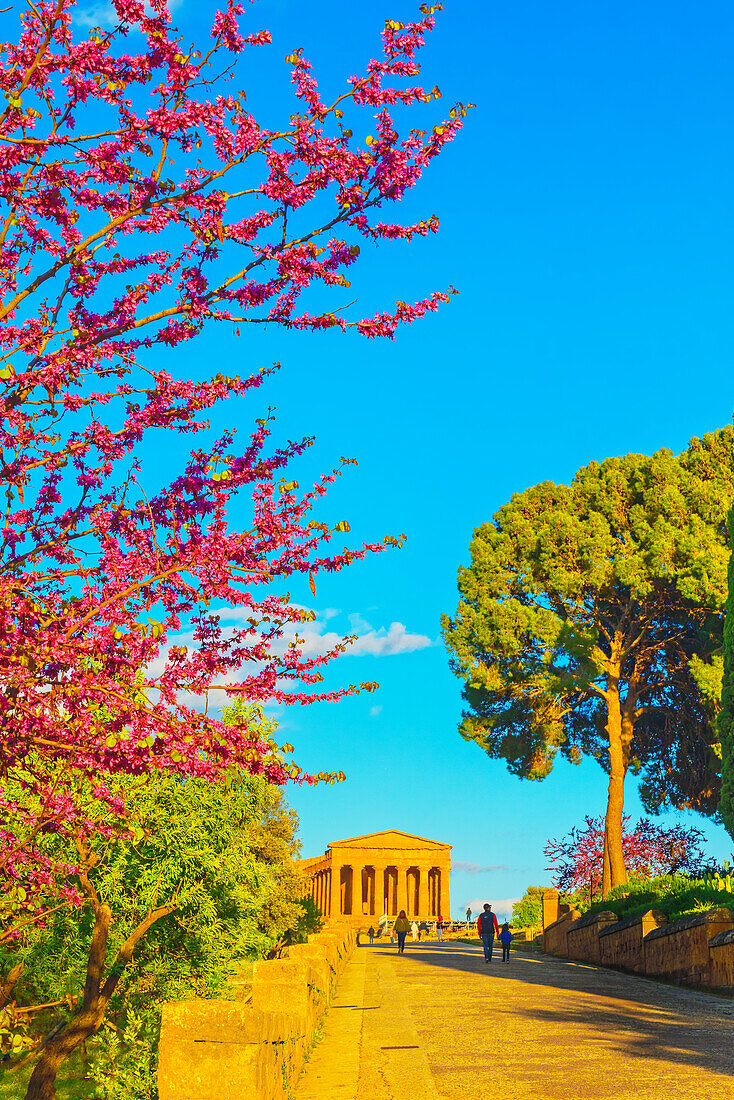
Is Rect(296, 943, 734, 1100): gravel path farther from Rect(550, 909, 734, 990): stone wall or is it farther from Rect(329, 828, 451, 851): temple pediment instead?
Rect(329, 828, 451, 851): temple pediment

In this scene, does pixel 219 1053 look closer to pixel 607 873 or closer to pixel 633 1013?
pixel 633 1013

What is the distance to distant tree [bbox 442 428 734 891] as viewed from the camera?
1396 inches

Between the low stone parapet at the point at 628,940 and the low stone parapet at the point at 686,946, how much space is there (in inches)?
15.9

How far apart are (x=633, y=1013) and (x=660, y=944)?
6.50 m

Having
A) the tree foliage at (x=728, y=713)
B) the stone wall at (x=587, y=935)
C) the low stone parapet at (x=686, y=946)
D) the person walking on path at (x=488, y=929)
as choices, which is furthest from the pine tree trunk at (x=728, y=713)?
the person walking on path at (x=488, y=929)

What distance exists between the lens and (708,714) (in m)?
35.4

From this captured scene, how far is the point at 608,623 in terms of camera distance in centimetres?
3781

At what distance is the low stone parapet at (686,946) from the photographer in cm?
1692

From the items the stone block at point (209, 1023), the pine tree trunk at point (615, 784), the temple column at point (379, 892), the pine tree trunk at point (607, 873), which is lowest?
the temple column at point (379, 892)

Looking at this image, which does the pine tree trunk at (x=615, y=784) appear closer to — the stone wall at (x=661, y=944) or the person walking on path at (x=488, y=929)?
the stone wall at (x=661, y=944)

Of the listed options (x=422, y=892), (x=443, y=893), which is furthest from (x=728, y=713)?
(x=422, y=892)

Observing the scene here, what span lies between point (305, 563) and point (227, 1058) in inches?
149

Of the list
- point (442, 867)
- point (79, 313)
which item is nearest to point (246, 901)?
point (79, 313)

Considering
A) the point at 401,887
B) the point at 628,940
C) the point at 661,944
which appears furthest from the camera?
the point at 401,887
